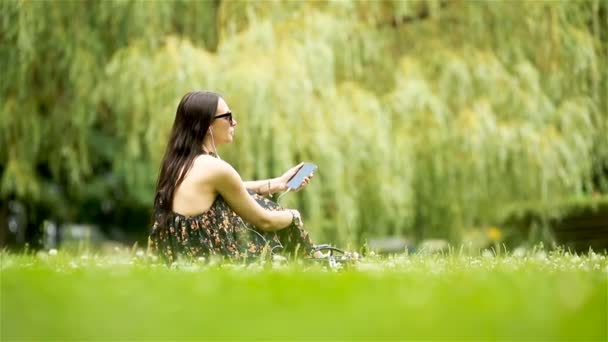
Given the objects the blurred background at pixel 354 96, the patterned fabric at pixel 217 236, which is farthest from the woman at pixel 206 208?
the blurred background at pixel 354 96

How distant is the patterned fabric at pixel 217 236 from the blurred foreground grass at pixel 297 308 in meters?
1.55

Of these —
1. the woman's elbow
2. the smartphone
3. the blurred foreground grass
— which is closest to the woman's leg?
the woman's elbow

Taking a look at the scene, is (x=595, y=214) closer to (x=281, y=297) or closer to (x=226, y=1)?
(x=226, y=1)

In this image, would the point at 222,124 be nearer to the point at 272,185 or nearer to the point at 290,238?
the point at 272,185

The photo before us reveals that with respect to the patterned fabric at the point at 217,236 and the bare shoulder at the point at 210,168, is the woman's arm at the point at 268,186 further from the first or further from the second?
the bare shoulder at the point at 210,168

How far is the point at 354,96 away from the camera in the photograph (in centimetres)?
839

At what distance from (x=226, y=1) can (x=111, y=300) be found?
693 centimetres

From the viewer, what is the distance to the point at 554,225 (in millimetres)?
10570

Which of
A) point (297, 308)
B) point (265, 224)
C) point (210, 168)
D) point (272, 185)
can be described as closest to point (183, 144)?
point (210, 168)

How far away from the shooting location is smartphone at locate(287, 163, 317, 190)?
181 inches

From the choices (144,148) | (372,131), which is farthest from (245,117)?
(144,148)

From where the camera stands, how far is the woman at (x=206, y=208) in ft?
13.4

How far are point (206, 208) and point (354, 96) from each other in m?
4.43

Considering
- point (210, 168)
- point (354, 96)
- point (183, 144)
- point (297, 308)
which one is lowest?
point (297, 308)
